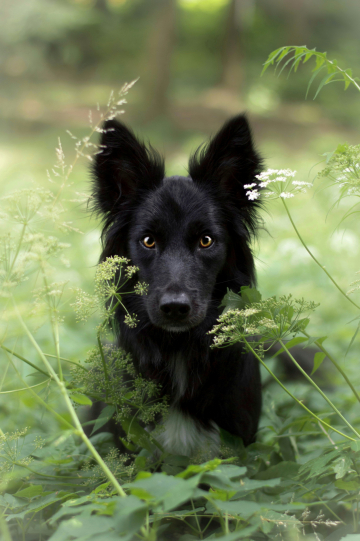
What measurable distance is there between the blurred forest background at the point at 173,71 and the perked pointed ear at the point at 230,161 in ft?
29.1

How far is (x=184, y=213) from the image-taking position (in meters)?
2.96

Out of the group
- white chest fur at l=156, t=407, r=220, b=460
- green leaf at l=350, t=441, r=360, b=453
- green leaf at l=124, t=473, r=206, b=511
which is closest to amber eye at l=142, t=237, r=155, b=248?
white chest fur at l=156, t=407, r=220, b=460

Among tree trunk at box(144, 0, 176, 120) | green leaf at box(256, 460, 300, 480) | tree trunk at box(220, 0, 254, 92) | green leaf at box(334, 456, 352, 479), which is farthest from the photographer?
tree trunk at box(144, 0, 176, 120)

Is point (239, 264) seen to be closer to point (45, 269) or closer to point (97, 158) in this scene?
point (97, 158)

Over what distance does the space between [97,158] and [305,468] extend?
2330mm

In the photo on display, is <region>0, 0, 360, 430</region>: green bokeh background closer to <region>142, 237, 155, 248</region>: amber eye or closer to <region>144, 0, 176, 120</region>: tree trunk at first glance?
<region>144, 0, 176, 120</region>: tree trunk

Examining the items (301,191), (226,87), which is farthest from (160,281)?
(226,87)

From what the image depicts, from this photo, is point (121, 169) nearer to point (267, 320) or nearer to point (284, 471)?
point (267, 320)

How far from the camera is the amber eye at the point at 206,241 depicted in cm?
300

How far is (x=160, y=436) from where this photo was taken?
2.92m

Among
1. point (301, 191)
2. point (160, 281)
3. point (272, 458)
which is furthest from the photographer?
point (272, 458)

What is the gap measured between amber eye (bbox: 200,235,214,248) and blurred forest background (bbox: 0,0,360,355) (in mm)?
9210

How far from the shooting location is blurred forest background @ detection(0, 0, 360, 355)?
12555 mm

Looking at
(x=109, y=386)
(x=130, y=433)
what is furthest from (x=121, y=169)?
(x=130, y=433)
